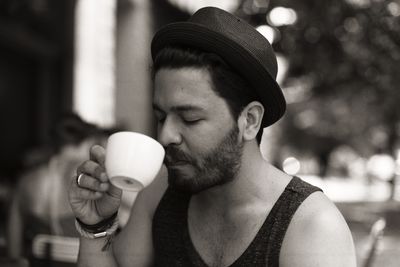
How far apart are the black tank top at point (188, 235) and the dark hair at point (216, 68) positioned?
29 centimetres

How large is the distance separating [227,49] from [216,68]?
2.7 inches

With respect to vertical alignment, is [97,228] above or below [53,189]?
above

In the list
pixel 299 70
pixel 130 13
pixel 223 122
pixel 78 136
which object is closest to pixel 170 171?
pixel 223 122

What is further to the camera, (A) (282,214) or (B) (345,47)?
(B) (345,47)

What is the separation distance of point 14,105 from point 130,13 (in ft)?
7.34

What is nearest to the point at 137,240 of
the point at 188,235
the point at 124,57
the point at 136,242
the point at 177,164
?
the point at 136,242

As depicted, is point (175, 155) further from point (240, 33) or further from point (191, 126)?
point (240, 33)

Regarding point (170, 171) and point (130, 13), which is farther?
point (130, 13)

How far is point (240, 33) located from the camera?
1.81 meters

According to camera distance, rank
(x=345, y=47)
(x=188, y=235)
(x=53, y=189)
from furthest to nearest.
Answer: (x=345, y=47) → (x=53, y=189) → (x=188, y=235)

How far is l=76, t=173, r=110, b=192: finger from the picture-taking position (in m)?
1.75

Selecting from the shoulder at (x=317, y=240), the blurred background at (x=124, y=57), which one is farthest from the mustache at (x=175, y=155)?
the blurred background at (x=124, y=57)

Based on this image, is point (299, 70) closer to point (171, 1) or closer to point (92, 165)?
point (171, 1)

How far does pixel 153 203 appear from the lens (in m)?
2.15
